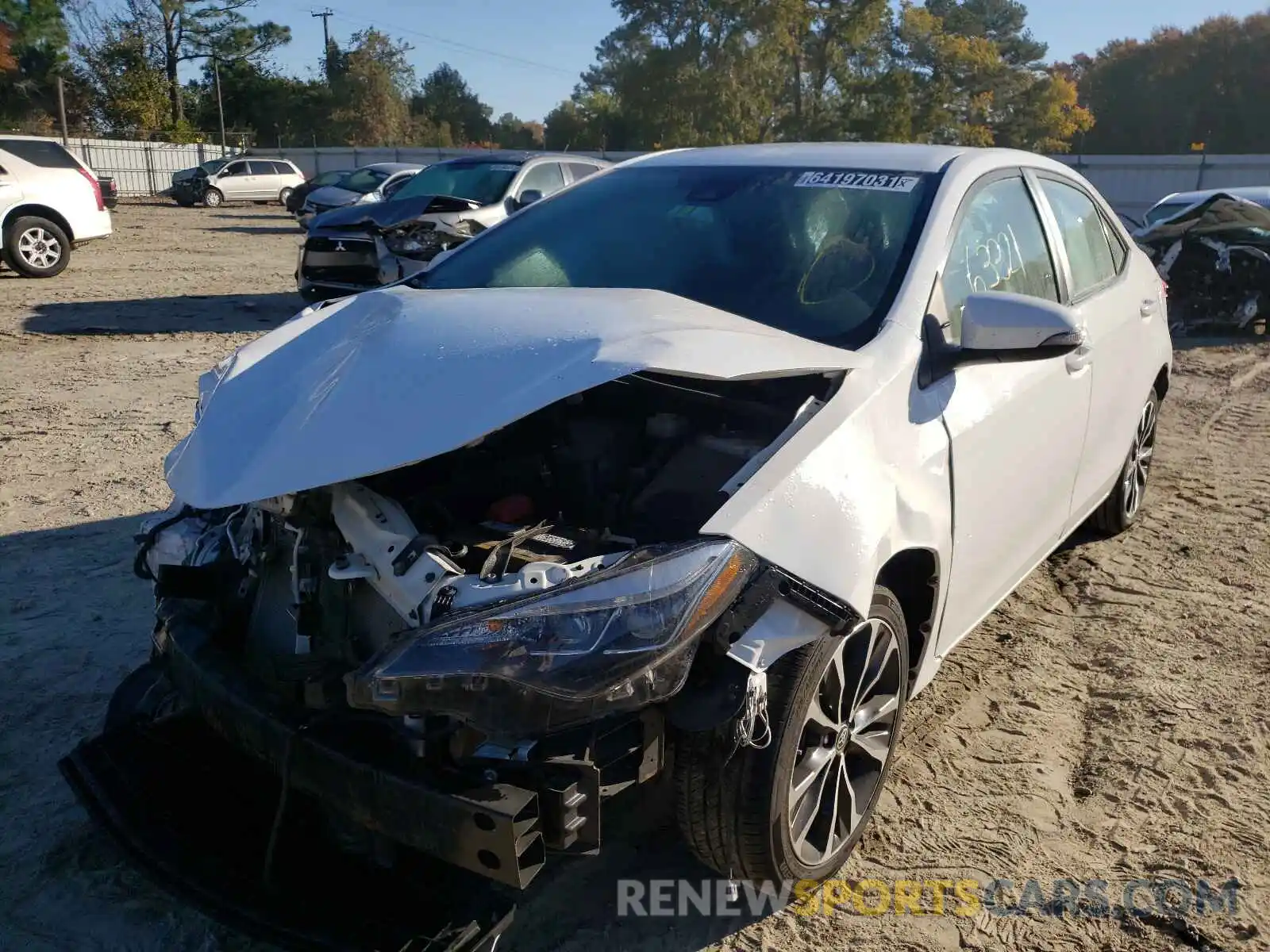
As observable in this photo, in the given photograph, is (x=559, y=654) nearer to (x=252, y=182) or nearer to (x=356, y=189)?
(x=356, y=189)

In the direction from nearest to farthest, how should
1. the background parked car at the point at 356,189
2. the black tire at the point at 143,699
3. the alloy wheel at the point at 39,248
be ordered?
the black tire at the point at 143,699, the alloy wheel at the point at 39,248, the background parked car at the point at 356,189

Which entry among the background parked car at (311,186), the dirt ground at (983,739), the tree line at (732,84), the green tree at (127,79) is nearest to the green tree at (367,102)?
the tree line at (732,84)

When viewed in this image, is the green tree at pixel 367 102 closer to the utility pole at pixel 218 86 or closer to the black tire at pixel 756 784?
the utility pole at pixel 218 86

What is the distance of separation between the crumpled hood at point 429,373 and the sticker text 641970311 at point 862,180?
83 cm

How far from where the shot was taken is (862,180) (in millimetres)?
3400

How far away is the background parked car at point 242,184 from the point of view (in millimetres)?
33000

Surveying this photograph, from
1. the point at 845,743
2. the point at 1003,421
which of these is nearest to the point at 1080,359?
the point at 1003,421

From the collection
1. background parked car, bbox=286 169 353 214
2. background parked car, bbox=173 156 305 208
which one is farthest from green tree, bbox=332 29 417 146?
background parked car, bbox=286 169 353 214

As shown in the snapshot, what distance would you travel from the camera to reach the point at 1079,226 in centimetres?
425

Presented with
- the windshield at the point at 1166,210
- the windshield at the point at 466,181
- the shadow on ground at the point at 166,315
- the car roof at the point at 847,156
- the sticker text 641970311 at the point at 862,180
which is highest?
the windshield at the point at 466,181

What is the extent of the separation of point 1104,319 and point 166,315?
9859 millimetres

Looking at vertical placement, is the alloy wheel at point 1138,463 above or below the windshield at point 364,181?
below

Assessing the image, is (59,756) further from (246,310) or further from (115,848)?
(246,310)

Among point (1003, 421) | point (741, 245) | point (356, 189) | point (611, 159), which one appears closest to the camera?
point (1003, 421)
